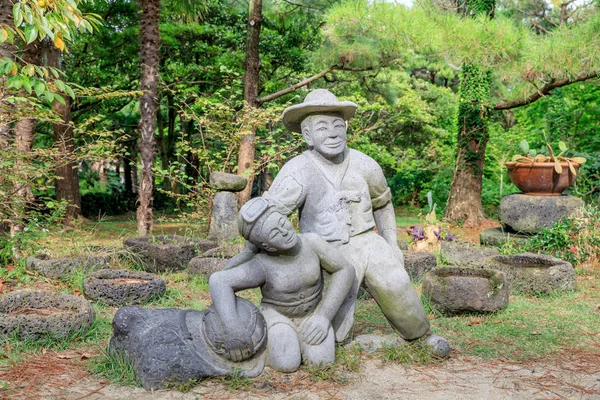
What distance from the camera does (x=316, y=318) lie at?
11.2 ft

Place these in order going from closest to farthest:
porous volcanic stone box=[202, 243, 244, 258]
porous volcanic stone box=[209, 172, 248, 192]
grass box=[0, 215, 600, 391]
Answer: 1. grass box=[0, 215, 600, 391]
2. porous volcanic stone box=[202, 243, 244, 258]
3. porous volcanic stone box=[209, 172, 248, 192]

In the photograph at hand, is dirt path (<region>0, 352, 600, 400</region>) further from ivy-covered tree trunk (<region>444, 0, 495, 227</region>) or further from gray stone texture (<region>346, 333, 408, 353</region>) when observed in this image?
ivy-covered tree trunk (<region>444, 0, 495, 227</region>)

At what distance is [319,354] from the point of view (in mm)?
3379

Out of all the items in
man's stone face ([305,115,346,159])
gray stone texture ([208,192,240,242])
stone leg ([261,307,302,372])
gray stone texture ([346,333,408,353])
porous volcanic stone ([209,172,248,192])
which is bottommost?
gray stone texture ([346,333,408,353])

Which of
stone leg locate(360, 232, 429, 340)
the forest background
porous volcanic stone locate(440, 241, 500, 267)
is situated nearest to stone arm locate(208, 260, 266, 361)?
stone leg locate(360, 232, 429, 340)

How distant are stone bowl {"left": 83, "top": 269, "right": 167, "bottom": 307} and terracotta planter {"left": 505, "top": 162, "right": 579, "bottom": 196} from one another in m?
5.77

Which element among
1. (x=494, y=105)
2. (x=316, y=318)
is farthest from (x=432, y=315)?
(x=494, y=105)

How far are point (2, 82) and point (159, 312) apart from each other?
3861 millimetres

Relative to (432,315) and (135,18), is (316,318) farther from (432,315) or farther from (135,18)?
(135,18)

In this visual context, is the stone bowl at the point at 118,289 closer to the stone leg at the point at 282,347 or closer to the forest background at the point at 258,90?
the forest background at the point at 258,90

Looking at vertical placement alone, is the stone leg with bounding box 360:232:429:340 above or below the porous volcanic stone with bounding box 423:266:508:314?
above

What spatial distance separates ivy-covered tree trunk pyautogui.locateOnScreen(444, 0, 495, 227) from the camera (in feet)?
37.0

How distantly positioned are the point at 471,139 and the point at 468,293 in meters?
7.33

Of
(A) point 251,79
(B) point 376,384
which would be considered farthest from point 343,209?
(A) point 251,79
